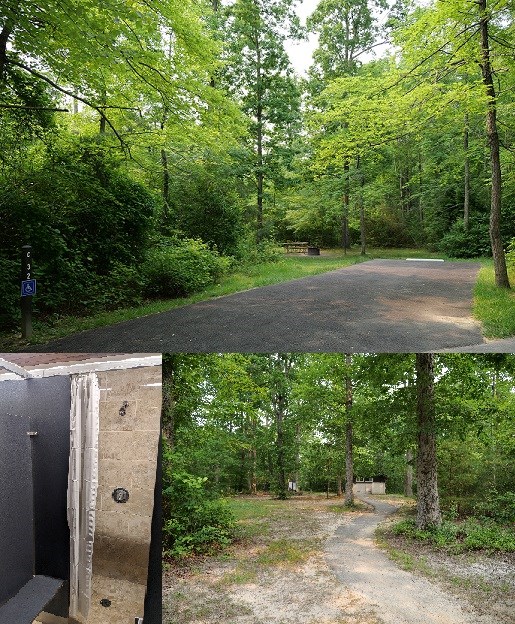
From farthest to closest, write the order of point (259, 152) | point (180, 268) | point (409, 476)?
point (409, 476)
point (259, 152)
point (180, 268)

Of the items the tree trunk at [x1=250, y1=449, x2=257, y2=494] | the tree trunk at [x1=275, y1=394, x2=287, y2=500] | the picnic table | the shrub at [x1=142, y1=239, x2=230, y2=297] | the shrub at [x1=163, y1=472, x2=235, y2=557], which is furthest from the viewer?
the tree trunk at [x1=275, y1=394, x2=287, y2=500]

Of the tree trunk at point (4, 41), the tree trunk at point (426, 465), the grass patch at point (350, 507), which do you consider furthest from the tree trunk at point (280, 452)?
the tree trunk at point (4, 41)

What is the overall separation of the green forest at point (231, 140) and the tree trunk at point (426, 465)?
1.92 meters

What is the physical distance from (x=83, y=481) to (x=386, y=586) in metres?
3.16

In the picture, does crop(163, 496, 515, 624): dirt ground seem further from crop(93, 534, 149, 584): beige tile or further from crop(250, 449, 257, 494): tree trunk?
crop(93, 534, 149, 584): beige tile

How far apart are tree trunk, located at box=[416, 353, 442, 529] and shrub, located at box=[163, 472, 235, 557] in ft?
7.37

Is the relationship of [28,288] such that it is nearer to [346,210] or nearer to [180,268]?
[180,268]

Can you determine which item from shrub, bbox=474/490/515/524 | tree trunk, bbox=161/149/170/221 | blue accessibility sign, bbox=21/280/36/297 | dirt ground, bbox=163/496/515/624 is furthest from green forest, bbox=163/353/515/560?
tree trunk, bbox=161/149/170/221

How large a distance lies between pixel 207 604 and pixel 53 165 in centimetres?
435

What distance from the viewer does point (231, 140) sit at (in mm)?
4953

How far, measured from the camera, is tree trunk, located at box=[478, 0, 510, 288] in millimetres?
4484

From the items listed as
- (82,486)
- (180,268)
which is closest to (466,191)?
(180,268)

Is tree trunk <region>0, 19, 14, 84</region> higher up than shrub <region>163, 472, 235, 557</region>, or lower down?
higher up

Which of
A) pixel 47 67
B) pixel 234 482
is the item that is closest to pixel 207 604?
pixel 234 482
